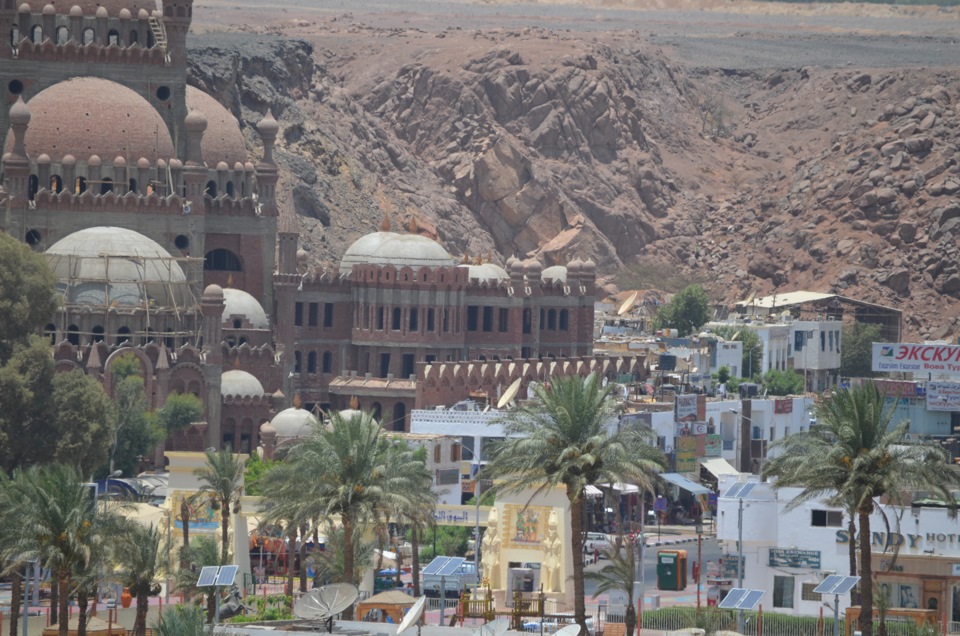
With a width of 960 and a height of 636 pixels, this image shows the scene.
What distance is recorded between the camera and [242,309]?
136500mm

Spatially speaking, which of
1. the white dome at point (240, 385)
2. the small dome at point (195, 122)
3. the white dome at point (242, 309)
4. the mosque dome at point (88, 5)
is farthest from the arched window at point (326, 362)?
the mosque dome at point (88, 5)

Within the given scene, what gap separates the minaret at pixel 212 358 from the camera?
5022 inches

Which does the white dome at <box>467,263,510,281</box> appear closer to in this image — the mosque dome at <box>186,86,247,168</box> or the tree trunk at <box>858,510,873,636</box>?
the mosque dome at <box>186,86,247,168</box>

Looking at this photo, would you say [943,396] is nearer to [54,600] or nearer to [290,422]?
[290,422]

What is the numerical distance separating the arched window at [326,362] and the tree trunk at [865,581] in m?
72.1

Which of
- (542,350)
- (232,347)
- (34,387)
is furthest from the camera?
(542,350)

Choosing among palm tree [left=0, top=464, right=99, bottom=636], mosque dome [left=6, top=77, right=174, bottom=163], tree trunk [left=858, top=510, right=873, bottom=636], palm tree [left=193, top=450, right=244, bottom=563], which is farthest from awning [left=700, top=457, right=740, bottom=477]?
palm tree [left=0, top=464, right=99, bottom=636]

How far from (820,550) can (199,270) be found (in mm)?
52203

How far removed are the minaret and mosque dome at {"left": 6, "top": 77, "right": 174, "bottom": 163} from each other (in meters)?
11.0

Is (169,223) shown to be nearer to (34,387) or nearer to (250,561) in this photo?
(34,387)

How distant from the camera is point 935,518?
85250mm

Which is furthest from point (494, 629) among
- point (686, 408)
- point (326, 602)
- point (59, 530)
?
point (686, 408)

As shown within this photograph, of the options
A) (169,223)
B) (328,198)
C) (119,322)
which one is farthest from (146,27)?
(328,198)

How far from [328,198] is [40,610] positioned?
10988cm
